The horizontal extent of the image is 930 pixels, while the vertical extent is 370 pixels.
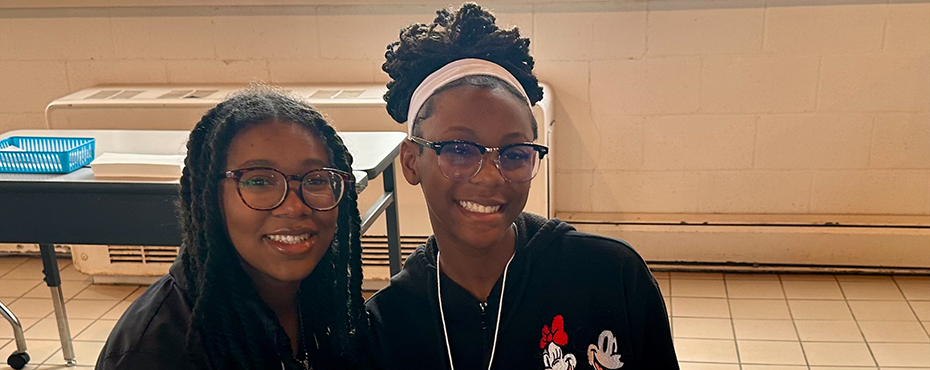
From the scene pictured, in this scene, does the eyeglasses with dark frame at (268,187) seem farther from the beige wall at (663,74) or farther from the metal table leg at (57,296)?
the beige wall at (663,74)

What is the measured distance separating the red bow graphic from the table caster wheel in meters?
Answer: 2.11

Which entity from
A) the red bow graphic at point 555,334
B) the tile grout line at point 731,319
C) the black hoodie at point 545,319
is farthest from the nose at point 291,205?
the tile grout line at point 731,319

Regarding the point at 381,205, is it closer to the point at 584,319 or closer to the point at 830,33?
the point at 584,319

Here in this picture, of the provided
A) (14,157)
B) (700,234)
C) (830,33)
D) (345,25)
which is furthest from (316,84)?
(830,33)

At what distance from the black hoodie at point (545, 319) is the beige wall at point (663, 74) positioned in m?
2.00

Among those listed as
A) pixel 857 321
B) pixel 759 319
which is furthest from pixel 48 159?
pixel 857 321

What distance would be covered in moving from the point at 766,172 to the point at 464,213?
2388 millimetres

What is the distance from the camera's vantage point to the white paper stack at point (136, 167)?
2.09 meters

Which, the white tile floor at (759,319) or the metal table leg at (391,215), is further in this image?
the white tile floor at (759,319)

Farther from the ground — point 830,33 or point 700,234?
point 830,33

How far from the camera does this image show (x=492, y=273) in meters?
1.32

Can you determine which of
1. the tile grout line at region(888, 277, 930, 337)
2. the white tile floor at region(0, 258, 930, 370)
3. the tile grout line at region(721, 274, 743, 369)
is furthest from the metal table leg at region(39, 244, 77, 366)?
the tile grout line at region(888, 277, 930, 337)

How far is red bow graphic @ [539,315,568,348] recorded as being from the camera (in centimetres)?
129

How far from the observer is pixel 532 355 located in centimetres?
129
